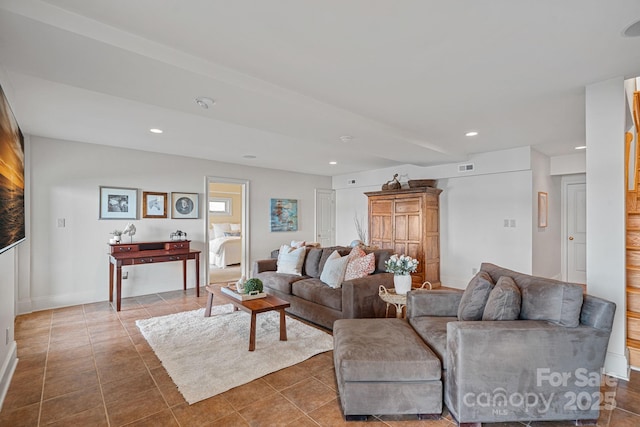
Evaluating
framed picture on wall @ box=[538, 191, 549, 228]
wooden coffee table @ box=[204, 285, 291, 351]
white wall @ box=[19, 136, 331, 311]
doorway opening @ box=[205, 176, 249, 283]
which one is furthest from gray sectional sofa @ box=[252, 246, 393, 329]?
framed picture on wall @ box=[538, 191, 549, 228]

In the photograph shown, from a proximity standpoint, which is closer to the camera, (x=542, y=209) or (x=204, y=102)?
(x=204, y=102)

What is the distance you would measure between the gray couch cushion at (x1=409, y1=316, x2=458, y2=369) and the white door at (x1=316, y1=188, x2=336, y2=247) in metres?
5.28

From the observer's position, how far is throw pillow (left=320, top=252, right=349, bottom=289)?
3641 mm

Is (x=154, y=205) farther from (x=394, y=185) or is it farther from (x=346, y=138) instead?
(x=394, y=185)

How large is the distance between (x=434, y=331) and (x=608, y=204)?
5.69 feet

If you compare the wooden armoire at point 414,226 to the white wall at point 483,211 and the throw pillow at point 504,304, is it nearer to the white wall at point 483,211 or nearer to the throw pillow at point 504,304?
the white wall at point 483,211

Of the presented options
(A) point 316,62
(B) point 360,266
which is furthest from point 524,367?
(A) point 316,62

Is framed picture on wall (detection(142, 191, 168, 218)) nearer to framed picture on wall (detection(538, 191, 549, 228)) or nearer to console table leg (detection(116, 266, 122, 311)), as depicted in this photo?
console table leg (detection(116, 266, 122, 311))

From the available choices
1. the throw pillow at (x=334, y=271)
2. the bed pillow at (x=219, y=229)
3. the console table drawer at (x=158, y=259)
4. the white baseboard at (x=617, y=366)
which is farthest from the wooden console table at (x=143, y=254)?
the white baseboard at (x=617, y=366)

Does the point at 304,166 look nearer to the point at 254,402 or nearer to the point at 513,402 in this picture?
the point at 254,402

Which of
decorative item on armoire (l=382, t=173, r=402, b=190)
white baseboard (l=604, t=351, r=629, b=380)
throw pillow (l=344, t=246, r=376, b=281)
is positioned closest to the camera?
white baseboard (l=604, t=351, r=629, b=380)

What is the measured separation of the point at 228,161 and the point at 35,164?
9.17 ft

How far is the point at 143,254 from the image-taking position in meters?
4.53

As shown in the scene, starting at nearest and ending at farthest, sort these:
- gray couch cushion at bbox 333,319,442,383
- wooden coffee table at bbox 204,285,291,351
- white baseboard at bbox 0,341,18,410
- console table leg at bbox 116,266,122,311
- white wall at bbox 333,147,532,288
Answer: gray couch cushion at bbox 333,319,442,383
white baseboard at bbox 0,341,18,410
wooden coffee table at bbox 204,285,291,351
console table leg at bbox 116,266,122,311
white wall at bbox 333,147,532,288
